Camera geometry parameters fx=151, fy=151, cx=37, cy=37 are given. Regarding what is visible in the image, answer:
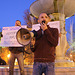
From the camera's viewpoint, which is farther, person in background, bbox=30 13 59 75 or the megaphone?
the megaphone

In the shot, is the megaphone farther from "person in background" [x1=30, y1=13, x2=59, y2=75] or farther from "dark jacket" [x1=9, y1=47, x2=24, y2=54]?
"dark jacket" [x1=9, y1=47, x2=24, y2=54]

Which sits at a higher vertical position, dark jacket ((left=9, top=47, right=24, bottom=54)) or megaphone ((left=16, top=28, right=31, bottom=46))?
megaphone ((left=16, top=28, right=31, bottom=46))

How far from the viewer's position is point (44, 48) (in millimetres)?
2070

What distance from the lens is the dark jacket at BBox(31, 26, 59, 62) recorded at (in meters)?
2.04

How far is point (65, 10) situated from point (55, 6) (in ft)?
2.12

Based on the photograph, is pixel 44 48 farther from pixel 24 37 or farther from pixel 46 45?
pixel 24 37

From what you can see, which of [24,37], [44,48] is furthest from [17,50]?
[44,48]

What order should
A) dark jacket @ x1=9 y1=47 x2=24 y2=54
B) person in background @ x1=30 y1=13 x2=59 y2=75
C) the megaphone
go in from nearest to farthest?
person in background @ x1=30 y1=13 x2=59 y2=75 < the megaphone < dark jacket @ x1=9 y1=47 x2=24 y2=54

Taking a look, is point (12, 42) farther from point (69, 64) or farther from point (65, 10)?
point (65, 10)

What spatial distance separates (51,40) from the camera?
2.03 meters

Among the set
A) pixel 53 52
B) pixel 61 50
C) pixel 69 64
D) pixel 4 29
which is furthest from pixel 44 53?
pixel 61 50

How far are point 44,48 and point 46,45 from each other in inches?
2.0

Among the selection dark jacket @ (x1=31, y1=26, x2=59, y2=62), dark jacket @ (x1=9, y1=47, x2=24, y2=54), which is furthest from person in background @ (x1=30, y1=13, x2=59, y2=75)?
dark jacket @ (x1=9, y1=47, x2=24, y2=54)

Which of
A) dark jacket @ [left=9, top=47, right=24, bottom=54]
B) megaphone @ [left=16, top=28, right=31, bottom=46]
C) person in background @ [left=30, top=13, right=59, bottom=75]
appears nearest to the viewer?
person in background @ [left=30, top=13, right=59, bottom=75]
